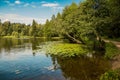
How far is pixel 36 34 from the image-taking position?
4796 inches

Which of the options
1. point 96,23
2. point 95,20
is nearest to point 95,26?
point 96,23

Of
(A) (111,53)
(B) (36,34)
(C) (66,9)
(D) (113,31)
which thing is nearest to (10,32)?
(B) (36,34)

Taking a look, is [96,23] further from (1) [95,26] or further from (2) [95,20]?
(1) [95,26]

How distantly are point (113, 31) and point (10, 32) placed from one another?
348 ft

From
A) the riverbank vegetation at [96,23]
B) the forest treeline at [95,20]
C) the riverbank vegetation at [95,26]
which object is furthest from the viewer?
the forest treeline at [95,20]

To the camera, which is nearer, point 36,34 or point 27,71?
point 27,71

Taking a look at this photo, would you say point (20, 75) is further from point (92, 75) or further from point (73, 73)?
point (92, 75)

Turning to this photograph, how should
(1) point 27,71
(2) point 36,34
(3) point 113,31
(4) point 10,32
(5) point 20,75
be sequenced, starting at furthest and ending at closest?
(4) point 10,32
(2) point 36,34
(3) point 113,31
(1) point 27,71
(5) point 20,75

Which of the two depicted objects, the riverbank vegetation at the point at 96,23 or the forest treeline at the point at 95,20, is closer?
the riverbank vegetation at the point at 96,23

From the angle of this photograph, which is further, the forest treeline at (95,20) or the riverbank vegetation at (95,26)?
the forest treeline at (95,20)

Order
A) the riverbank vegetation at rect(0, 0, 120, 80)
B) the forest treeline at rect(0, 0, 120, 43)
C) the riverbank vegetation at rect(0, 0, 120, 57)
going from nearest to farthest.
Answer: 1. the riverbank vegetation at rect(0, 0, 120, 80)
2. the riverbank vegetation at rect(0, 0, 120, 57)
3. the forest treeline at rect(0, 0, 120, 43)

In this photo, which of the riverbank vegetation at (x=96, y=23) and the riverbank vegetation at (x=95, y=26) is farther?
the riverbank vegetation at (x=96, y=23)

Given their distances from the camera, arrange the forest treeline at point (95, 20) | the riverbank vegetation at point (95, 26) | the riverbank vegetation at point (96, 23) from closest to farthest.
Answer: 1. the riverbank vegetation at point (95, 26)
2. the riverbank vegetation at point (96, 23)
3. the forest treeline at point (95, 20)

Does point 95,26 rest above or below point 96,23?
below
